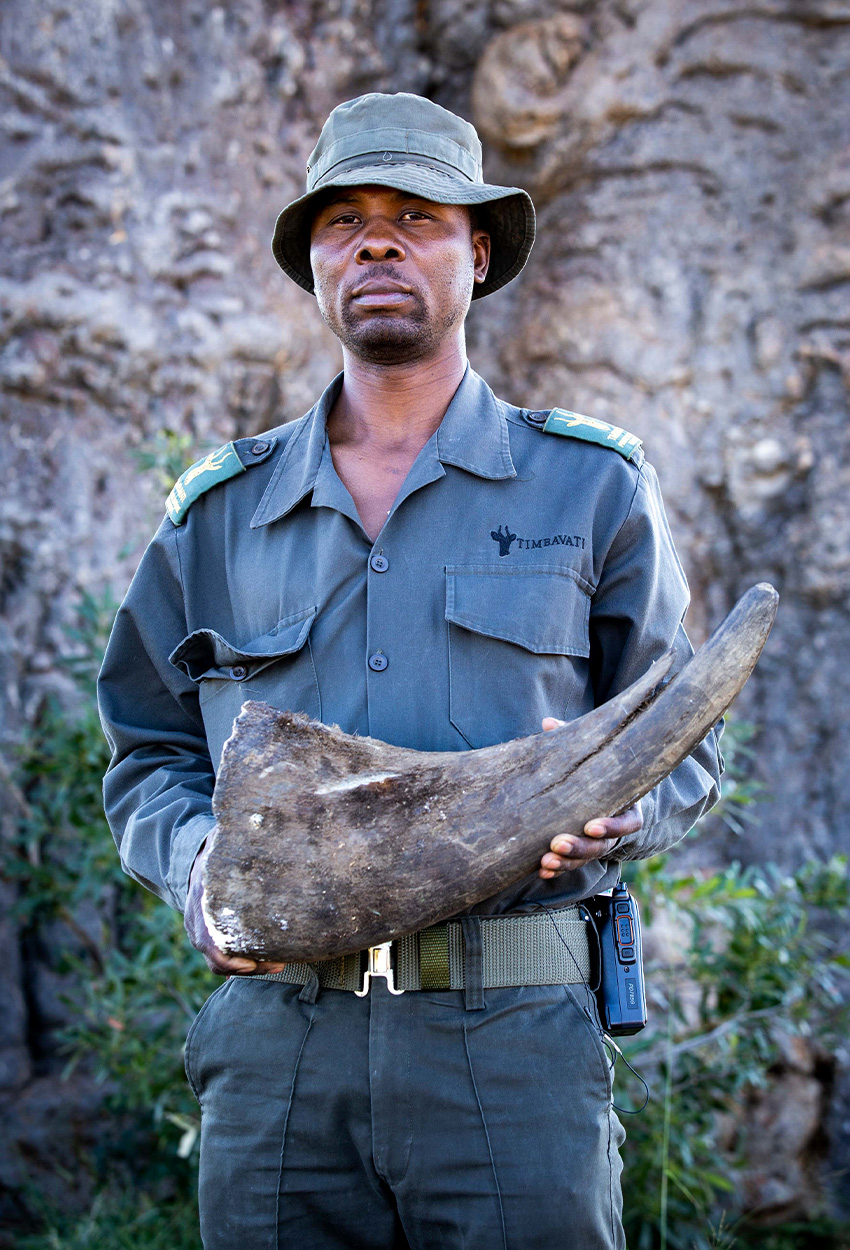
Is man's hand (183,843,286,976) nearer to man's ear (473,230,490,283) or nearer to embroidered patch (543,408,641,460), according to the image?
embroidered patch (543,408,641,460)

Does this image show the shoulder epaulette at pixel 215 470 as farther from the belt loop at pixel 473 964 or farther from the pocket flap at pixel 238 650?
the belt loop at pixel 473 964

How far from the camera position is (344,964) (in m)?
1.62

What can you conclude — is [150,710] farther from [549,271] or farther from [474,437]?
[549,271]

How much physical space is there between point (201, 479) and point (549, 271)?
8.88ft

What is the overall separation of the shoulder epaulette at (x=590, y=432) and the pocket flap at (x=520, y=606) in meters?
0.27

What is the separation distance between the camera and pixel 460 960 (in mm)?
1596

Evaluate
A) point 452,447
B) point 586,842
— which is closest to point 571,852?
point 586,842

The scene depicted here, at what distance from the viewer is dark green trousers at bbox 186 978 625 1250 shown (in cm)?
154

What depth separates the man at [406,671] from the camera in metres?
1.56

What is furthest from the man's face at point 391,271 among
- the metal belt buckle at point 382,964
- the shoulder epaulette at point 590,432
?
the metal belt buckle at point 382,964

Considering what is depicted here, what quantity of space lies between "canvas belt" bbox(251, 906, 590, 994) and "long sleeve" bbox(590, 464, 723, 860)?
205mm

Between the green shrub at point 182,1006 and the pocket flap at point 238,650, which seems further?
the green shrub at point 182,1006

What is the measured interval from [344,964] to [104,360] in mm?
2778

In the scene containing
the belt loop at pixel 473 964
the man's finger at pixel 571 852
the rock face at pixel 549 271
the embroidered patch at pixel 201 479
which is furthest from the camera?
the rock face at pixel 549 271
